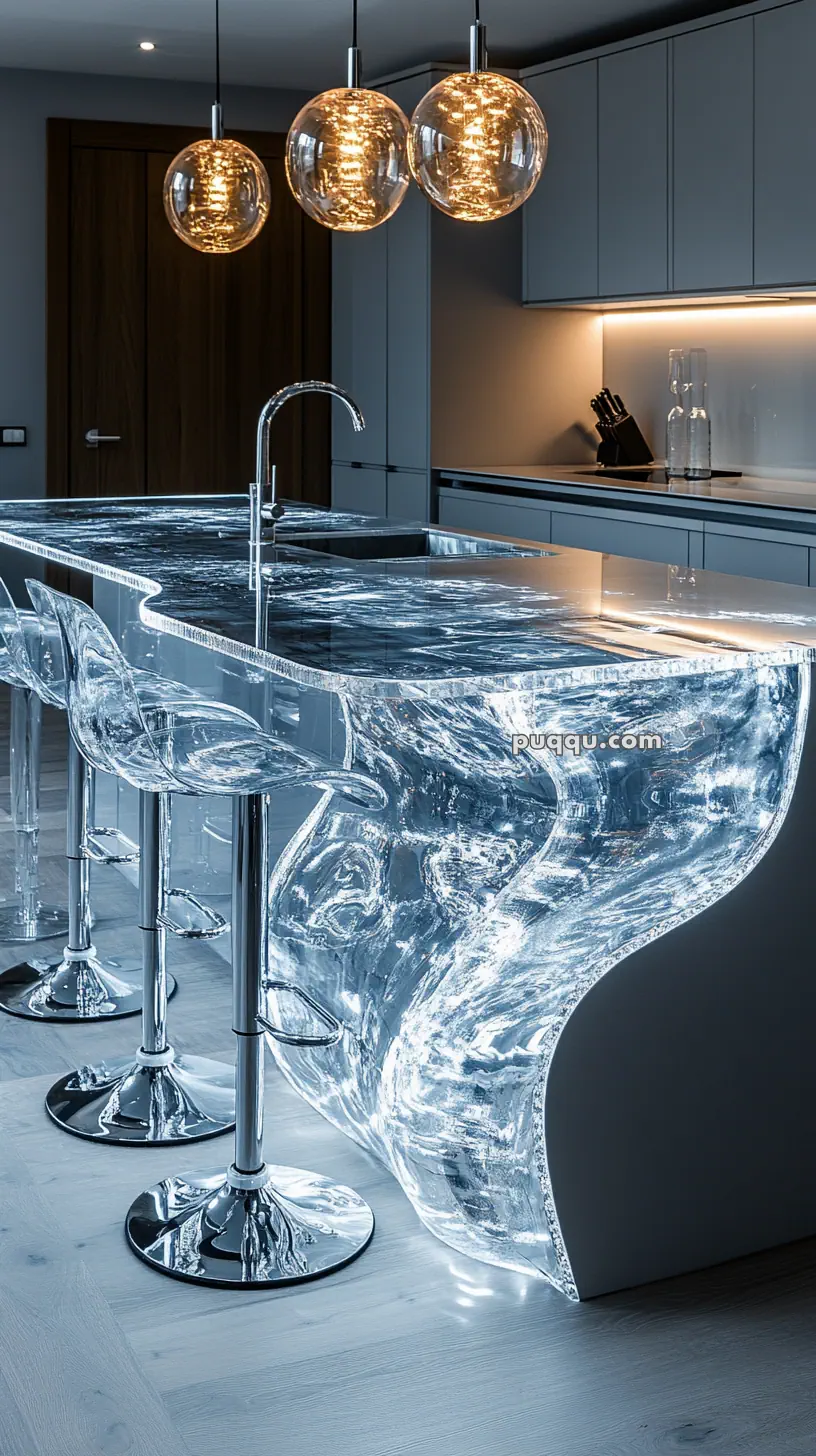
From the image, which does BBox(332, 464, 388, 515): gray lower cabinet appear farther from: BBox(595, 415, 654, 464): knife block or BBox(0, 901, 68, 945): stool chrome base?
BBox(0, 901, 68, 945): stool chrome base

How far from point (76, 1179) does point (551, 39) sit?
4.81 metres

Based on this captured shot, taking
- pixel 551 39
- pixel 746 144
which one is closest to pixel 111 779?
pixel 746 144

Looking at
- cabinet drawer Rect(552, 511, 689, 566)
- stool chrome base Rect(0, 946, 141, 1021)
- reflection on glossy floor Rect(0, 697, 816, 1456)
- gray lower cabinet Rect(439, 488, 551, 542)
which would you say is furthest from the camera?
gray lower cabinet Rect(439, 488, 551, 542)

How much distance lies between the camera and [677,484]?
17.9 ft

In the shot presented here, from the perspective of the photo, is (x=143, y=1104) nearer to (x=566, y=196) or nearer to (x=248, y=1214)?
(x=248, y=1214)

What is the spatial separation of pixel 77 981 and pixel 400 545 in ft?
3.88

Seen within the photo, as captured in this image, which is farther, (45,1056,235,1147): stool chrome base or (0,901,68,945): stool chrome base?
(0,901,68,945): stool chrome base

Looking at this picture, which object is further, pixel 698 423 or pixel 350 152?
pixel 698 423

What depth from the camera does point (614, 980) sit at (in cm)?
222

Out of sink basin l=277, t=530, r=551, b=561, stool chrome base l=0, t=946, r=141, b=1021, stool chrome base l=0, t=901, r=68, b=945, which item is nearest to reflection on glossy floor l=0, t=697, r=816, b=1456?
stool chrome base l=0, t=946, r=141, b=1021

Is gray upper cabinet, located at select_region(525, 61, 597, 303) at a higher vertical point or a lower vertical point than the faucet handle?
higher

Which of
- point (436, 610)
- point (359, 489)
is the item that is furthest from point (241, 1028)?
point (359, 489)

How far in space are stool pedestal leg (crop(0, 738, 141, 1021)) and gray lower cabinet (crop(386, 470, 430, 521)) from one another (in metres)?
3.29

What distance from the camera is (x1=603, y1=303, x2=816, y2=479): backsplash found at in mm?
5609
